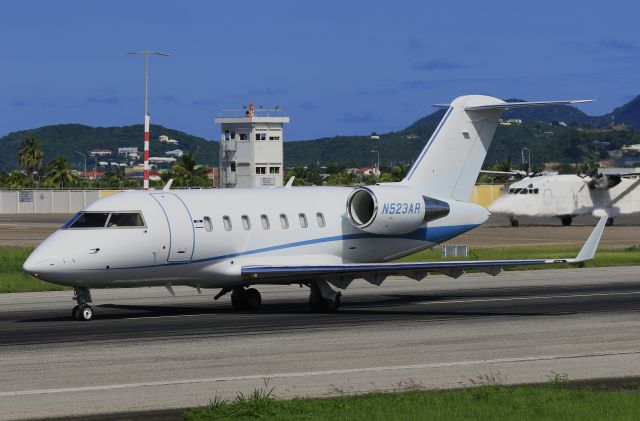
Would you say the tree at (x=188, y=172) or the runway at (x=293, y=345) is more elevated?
the tree at (x=188, y=172)

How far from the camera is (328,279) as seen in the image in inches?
1025

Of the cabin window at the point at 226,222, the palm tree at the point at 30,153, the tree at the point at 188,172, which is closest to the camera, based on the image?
the cabin window at the point at 226,222

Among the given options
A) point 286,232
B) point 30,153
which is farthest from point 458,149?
point 30,153

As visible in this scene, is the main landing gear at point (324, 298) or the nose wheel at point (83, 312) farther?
the main landing gear at point (324, 298)

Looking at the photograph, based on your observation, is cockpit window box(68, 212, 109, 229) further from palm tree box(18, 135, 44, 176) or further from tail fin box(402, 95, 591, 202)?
palm tree box(18, 135, 44, 176)

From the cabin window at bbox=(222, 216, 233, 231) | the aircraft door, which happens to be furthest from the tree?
the aircraft door

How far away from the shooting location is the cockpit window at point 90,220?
23375 mm

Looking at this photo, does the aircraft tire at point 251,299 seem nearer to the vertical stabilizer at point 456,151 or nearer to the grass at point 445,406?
the vertical stabilizer at point 456,151

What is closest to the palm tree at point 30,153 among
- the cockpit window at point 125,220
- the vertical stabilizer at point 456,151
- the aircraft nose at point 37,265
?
the vertical stabilizer at point 456,151

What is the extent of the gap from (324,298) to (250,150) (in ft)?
212

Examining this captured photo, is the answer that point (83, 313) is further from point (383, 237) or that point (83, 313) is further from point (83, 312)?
point (383, 237)

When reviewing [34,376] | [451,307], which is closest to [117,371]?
[34,376]

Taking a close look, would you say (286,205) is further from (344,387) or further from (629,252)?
(629,252)

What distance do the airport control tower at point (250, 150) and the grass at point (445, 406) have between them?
74.0 m
